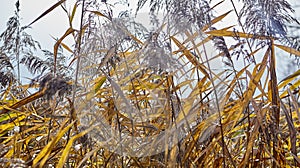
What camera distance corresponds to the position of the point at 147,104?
1.87 meters

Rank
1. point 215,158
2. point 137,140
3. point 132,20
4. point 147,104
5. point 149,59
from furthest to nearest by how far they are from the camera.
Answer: point 147,104 → point 132,20 → point 137,140 → point 215,158 → point 149,59

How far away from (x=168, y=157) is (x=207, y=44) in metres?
0.39

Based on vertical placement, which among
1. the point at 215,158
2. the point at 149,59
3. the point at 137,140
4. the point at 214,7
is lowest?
the point at 215,158

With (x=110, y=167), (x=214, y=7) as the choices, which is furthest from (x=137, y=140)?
(x=214, y=7)

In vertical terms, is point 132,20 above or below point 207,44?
above

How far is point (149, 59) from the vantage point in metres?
1.24

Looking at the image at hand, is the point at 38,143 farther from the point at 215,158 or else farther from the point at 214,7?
the point at 214,7

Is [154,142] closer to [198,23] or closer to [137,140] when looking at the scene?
[137,140]

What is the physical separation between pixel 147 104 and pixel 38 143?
0.48 m

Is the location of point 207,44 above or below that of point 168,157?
above

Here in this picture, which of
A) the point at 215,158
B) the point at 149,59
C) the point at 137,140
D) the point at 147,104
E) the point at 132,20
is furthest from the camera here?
the point at 147,104

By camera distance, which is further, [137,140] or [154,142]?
[137,140]

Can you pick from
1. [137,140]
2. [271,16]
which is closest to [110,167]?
[137,140]

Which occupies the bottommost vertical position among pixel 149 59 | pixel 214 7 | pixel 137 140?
pixel 137 140
